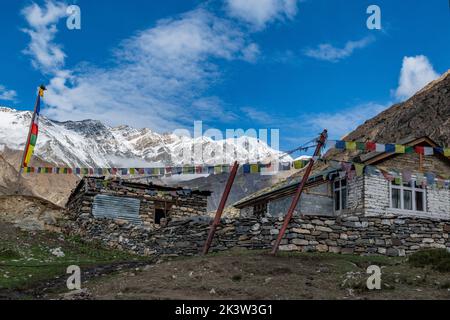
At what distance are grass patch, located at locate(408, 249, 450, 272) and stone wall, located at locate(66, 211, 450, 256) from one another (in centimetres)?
447

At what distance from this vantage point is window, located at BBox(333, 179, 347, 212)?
28.4 meters

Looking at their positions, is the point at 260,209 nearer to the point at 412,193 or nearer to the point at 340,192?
the point at 340,192


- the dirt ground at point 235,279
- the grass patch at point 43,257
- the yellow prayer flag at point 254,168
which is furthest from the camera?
the yellow prayer flag at point 254,168

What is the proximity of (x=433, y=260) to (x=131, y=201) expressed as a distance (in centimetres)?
2082

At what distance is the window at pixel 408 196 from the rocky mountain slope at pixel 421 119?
3303 cm

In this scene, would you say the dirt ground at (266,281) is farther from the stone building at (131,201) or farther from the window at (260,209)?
the window at (260,209)

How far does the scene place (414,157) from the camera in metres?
28.7

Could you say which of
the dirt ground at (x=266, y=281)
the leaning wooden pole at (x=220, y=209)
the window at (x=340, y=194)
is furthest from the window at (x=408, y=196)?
the leaning wooden pole at (x=220, y=209)

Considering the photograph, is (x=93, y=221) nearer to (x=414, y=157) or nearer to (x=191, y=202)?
(x=191, y=202)

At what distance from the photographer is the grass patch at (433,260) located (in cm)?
1539

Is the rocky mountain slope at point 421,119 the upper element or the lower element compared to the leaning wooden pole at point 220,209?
upper

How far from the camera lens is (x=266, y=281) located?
14.0m

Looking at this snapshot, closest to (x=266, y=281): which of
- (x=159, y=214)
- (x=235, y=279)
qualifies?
(x=235, y=279)

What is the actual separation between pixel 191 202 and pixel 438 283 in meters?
22.5
